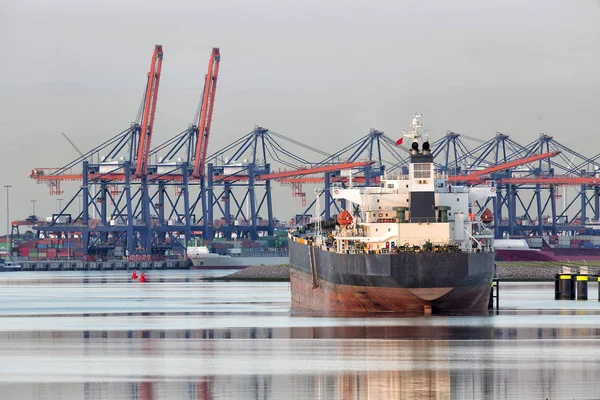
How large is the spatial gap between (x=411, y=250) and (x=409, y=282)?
140cm

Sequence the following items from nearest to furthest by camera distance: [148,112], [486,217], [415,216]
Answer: [415,216] < [486,217] < [148,112]

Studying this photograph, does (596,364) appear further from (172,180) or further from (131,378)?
(172,180)

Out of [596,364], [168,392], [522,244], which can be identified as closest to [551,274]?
[522,244]

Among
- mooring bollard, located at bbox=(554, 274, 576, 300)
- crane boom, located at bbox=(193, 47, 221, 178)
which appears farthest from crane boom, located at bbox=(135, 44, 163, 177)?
mooring bollard, located at bbox=(554, 274, 576, 300)

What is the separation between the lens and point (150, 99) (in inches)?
7539

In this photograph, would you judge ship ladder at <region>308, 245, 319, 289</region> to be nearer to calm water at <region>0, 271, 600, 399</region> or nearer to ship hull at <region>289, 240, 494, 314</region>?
calm water at <region>0, 271, 600, 399</region>

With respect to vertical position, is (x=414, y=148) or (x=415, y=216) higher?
(x=414, y=148)

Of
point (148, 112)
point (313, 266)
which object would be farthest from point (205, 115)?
point (313, 266)

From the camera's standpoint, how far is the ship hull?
54.0 metres

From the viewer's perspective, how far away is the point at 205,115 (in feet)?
643

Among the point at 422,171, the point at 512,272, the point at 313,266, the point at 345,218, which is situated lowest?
the point at 512,272

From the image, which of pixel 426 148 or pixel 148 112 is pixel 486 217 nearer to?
pixel 426 148

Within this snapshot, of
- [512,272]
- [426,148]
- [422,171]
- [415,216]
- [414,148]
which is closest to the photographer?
[415,216]

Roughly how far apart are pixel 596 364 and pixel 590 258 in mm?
144010
